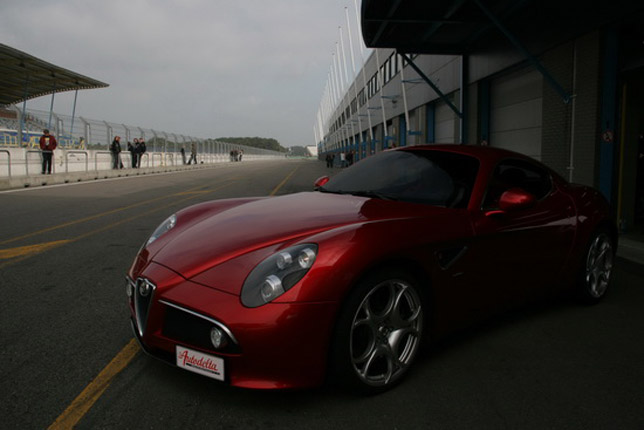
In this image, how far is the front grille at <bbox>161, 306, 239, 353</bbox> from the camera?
2152 millimetres

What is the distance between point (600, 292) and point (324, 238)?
299 cm

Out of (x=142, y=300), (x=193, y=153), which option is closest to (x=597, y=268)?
(x=142, y=300)

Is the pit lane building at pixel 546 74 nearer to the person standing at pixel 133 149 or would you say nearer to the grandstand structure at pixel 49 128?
the grandstand structure at pixel 49 128

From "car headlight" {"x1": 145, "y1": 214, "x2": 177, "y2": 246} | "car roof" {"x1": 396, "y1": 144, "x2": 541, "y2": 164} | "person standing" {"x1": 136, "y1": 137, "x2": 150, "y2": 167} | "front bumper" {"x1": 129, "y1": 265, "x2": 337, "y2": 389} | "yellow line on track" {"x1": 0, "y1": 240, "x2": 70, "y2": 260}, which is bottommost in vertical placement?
"yellow line on track" {"x1": 0, "y1": 240, "x2": 70, "y2": 260}

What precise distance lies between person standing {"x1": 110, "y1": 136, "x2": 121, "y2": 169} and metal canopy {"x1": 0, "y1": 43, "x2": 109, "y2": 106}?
4.64 m

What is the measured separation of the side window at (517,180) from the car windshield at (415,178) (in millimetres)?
184

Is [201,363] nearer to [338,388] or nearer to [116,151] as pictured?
[338,388]

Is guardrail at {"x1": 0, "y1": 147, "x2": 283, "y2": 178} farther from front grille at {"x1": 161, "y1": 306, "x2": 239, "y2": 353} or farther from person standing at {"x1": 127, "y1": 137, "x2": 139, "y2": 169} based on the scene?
front grille at {"x1": 161, "y1": 306, "x2": 239, "y2": 353}

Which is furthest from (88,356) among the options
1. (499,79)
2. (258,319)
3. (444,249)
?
(499,79)

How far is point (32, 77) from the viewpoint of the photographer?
27172 millimetres

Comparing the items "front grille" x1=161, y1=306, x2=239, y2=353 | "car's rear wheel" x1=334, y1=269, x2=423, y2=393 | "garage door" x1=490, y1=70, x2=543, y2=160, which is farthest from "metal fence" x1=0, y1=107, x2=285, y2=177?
"car's rear wheel" x1=334, y1=269, x2=423, y2=393

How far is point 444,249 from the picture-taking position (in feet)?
8.89

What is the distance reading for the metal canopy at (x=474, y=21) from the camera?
843 cm

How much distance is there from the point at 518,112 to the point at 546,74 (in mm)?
2710
